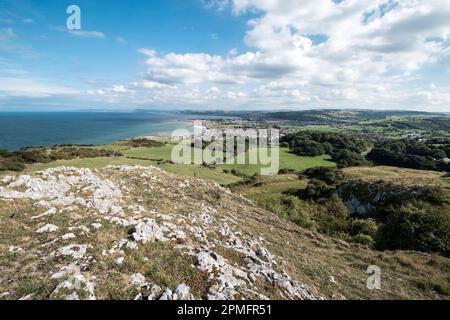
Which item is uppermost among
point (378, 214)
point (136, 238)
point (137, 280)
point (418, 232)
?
point (136, 238)

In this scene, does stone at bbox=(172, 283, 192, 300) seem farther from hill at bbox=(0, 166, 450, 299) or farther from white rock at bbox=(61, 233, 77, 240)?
white rock at bbox=(61, 233, 77, 240)

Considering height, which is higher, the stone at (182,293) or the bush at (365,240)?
the stone at (182,293)

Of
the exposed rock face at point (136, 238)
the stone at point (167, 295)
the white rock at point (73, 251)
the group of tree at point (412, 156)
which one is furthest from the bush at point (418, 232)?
the group of tree at point (412, 156)

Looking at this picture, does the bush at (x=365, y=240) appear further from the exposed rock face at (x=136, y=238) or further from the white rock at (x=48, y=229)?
the white rock at (x=48, y=229)

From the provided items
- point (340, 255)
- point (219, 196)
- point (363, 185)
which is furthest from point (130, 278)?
point (363, 185)

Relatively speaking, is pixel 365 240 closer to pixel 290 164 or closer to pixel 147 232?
pixel 147 232

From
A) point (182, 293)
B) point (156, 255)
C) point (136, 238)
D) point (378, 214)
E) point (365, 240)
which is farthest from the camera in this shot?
point (378, 214)

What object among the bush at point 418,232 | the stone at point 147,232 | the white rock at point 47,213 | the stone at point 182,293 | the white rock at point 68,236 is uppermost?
the white rock at point 47,213

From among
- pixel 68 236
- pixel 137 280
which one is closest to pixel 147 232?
pixel 68 236
